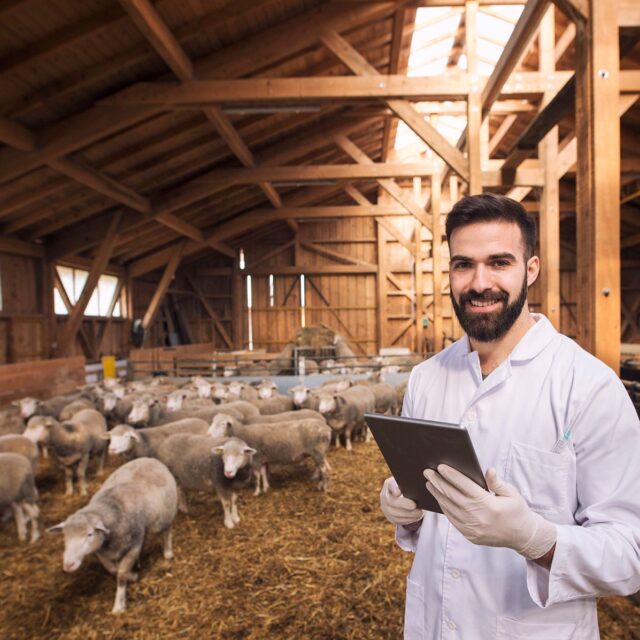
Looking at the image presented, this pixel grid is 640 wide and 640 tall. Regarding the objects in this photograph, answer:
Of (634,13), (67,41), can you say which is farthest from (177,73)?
(634,13)

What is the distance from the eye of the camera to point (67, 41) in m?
5.24

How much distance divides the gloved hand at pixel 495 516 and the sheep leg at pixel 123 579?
115 inches

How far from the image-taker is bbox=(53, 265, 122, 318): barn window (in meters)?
12.1

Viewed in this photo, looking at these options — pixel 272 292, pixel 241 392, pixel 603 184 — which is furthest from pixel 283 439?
pixel 272 292

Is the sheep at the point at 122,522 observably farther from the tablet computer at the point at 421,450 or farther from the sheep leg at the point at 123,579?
the tablet computer at the point at 421,450

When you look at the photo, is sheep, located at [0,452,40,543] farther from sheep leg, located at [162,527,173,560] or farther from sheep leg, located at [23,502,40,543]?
sheep leg, located at [162,527,173,560]

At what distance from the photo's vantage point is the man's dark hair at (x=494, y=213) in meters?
1.42

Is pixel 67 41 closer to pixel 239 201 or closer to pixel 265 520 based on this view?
pixel 265 520

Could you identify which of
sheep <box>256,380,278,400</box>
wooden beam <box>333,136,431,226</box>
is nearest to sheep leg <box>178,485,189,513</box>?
sheep <box>256,380,278,400</box>

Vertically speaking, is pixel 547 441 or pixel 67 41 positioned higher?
pixel 67 41

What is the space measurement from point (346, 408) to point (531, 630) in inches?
212

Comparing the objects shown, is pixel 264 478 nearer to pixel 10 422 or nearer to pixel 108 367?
pixel 10 422

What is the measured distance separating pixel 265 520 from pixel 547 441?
12.2ft

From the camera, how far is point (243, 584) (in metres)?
3.35
